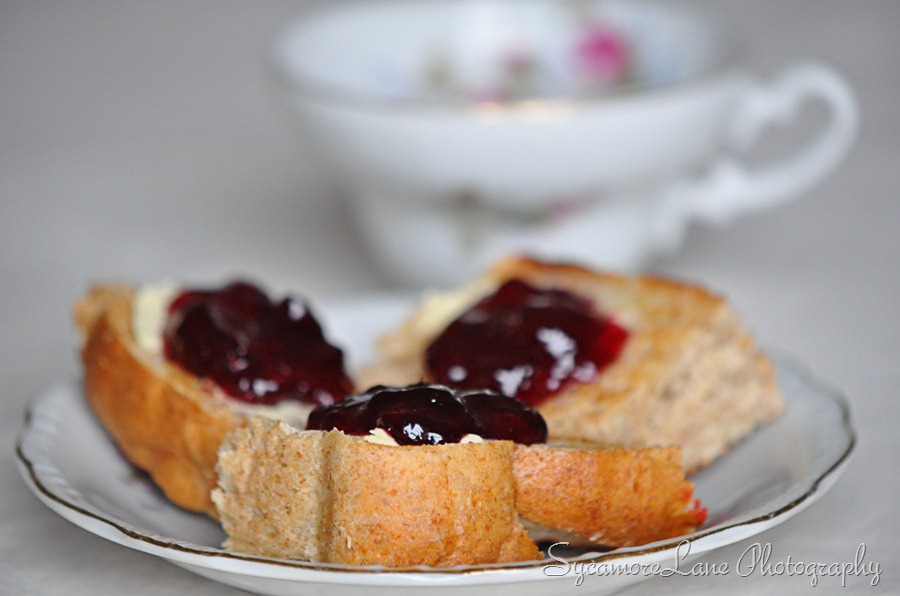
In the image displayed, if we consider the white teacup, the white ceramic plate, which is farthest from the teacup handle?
the white ceramic plate

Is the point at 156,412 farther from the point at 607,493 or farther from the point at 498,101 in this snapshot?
the point at 498,101

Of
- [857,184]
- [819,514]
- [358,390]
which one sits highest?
[857,184]

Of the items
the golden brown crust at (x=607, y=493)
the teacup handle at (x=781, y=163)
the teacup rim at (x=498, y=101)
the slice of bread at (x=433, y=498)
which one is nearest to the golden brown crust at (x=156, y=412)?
the slice of bread at (x=433, y=498)

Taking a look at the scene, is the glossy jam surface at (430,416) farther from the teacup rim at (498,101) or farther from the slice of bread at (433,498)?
the teacup rim at (498,101)

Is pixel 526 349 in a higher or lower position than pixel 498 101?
lower

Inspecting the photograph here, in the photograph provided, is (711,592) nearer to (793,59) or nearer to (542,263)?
(542,263)

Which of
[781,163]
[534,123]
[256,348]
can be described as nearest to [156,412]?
[256,348]

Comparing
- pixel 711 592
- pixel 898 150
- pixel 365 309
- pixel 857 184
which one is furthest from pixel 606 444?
pixel 898 150
